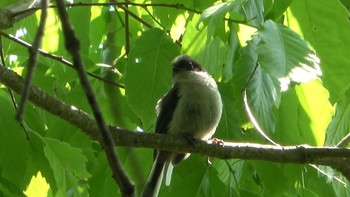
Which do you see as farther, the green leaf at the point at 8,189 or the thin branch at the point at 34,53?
the green leaf at the point at 8,189

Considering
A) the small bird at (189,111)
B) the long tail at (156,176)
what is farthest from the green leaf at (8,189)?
the small bird at (189,111)

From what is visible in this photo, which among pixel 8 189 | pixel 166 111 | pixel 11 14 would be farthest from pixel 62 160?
pixel 166 111

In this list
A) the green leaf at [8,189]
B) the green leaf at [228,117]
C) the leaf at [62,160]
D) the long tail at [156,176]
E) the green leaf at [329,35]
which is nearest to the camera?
the green leaf at [329,35]

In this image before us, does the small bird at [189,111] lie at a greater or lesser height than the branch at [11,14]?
lesser

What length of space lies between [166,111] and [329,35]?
62.9 inches

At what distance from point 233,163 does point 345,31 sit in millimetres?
1201

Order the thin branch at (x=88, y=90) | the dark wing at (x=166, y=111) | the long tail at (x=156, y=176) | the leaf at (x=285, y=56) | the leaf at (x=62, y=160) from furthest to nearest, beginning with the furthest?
the dark wing at (x=166, y=111), the long tail at (x=156, y=176), the leaf at (x=62, y=160), the leaf at (x=285, y=56), the thin branch at (x=88, y=90)

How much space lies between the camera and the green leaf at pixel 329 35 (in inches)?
114

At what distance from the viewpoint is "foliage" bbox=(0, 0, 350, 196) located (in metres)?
2.90

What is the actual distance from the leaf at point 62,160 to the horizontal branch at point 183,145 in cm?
31

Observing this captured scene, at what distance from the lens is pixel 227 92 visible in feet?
11.8

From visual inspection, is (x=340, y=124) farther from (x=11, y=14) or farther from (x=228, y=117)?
(x=11, y=14)

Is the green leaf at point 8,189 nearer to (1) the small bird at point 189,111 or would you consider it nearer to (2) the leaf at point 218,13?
(2) the leaf at point 218,13

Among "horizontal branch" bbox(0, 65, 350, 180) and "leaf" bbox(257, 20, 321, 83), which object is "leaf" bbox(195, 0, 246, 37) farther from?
"horizontal branch" bbox(0, 65, 350, 180)
